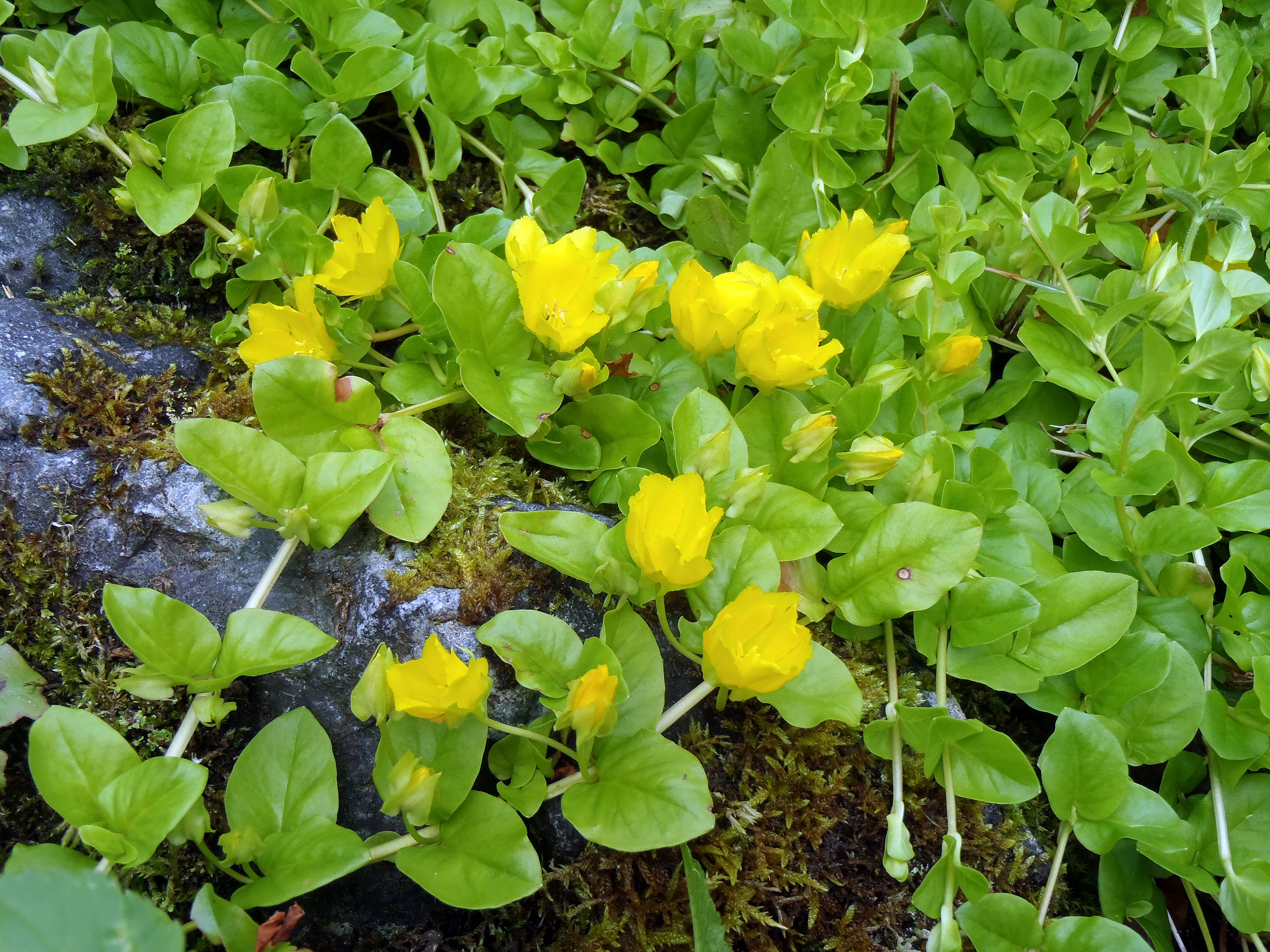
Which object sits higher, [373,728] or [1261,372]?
[1261,372]

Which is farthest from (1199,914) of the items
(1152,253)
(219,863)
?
(219,863)

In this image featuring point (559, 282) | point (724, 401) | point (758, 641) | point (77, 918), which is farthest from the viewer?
point (724, 401)

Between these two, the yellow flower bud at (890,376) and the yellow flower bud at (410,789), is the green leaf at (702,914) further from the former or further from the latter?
the yellow flower bud at (890,376)

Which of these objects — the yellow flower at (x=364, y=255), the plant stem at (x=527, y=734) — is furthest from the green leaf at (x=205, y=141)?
the plant stem at (x=527, y=734)

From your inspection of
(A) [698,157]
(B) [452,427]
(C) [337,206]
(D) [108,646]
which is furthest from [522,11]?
(D) [108,646]

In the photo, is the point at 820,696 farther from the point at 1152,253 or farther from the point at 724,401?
the point at 1152,253

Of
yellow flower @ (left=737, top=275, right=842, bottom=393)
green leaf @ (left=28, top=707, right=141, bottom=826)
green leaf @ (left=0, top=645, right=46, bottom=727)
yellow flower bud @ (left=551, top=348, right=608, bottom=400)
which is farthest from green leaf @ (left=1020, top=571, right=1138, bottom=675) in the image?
green leaf @ (left=0, top=645, right=46, bottom=727)

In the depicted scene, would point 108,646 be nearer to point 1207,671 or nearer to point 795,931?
point 795,931
